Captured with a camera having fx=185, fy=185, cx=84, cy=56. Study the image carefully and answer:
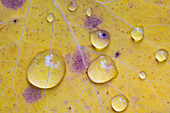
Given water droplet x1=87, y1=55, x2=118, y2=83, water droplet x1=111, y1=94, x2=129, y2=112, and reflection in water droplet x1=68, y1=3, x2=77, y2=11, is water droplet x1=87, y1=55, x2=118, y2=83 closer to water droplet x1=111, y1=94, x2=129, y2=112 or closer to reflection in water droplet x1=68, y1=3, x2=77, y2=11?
water droplet x1=111, y1=94, x2=129, y2=112

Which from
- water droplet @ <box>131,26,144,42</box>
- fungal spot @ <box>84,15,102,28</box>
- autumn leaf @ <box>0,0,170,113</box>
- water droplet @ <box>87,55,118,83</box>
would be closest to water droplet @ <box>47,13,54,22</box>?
autumn leaf @ <box>0,0,170,113</box>

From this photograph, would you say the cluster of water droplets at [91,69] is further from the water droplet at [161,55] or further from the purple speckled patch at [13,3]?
the purple speckled patch at [13,3]

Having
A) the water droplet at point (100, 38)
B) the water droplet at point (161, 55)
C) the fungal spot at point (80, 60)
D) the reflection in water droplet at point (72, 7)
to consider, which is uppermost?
the reflection in water droplet at point (72, 7)

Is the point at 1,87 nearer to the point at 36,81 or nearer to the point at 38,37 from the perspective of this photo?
the point at 36,81

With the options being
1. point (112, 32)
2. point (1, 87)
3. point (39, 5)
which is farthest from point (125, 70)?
point (1, 87)

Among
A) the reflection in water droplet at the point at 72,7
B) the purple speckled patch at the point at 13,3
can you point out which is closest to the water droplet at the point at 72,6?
the reflection in water droplet at the point at 72,7

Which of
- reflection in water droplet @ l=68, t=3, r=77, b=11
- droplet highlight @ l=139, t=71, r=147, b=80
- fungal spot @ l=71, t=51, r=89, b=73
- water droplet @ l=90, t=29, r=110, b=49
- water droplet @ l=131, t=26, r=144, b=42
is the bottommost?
droplet highlight @ l=139, t=71, r=147, b=80

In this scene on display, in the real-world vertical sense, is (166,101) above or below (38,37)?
below
